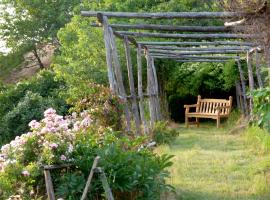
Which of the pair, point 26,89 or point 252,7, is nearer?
point 252,7

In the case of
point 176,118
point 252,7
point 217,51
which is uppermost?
point 252,7

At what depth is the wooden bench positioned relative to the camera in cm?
1657

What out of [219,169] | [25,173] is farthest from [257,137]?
[25,173]

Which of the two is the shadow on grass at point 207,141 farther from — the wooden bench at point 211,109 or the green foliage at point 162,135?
the wooden bench at point 211,109

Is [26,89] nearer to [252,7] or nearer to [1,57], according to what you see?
[1,57]

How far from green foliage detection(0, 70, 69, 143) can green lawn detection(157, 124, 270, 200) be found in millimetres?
7026

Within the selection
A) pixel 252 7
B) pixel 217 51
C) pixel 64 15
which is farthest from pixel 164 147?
pixel 64 15

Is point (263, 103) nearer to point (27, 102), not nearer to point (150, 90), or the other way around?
point (150, 90)

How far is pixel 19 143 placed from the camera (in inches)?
221

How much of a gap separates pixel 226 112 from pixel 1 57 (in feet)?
49.3

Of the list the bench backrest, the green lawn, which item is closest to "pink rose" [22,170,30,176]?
the green lawn

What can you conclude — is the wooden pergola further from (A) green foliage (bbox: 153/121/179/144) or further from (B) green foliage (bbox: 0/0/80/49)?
(B) green foliage (bbox: 0/0/80/49)

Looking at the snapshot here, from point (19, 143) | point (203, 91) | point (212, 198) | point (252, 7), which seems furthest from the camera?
point (203, 91)

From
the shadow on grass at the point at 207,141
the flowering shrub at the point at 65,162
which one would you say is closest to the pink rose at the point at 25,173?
the flowering shrub at the point at 65,162
